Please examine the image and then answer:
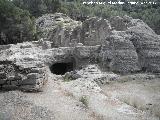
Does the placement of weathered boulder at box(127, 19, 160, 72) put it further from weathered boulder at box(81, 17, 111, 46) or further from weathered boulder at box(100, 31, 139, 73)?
weathered boulder at box(81, 17, 111, 46)

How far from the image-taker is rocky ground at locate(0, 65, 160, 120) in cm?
1948

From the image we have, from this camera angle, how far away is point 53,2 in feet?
306

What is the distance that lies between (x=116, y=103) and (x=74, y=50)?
14.0 metres

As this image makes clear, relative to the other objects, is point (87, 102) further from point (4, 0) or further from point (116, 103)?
point (4, 0)

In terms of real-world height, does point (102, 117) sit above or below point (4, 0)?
below

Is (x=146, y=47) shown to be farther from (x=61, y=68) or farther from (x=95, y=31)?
(x=95, y=31)

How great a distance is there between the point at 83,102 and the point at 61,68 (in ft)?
57.2

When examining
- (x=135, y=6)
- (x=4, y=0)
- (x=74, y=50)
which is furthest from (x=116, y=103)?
(x=135, y=6)

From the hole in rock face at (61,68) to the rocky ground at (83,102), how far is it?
825 cm

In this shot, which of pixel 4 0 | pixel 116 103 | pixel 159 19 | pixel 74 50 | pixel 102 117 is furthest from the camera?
pixel 159 19

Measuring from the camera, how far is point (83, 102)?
72.0ft

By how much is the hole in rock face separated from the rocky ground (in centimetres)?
825

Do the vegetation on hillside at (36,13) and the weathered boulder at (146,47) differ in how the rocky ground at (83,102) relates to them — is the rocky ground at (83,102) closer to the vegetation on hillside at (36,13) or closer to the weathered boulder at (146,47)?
the weathered boulder at (146,47)

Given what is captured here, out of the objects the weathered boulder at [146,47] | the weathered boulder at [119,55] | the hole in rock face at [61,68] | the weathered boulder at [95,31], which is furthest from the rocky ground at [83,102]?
the weathered boulder at [95,31]
